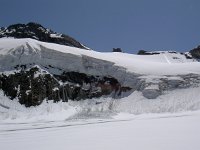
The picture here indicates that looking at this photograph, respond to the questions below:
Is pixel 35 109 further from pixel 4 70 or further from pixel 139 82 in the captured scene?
pixel 139 82

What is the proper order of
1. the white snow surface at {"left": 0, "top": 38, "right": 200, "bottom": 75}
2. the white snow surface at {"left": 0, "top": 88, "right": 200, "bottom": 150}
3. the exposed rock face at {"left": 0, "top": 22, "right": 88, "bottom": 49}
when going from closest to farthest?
the white snow surface at {"left": 0, "top": 88, "right": 200, "bottom": 150}
the white snow surface at {"left": 0, "top": 38, "right": 200, "bottom": 75}
the exposed rock face at {"left": 0, "top": 22, "right": 88, "bottom": 49}

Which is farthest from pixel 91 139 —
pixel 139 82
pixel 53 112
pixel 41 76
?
pixel 139 82

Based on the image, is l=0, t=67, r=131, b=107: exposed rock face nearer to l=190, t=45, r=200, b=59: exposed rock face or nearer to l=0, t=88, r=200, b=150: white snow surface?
l=0, t=88, r=200, b=150: white snow surface

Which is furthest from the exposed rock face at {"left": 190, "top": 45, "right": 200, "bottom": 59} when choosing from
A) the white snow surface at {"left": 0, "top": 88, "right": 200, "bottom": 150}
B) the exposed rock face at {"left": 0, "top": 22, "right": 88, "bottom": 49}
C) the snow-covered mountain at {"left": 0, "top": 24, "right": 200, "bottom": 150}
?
the white snow surface at {"left": 0, "top": 88, "right": 200, "bottom": 150}

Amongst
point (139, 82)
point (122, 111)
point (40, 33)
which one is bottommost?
point (122, 111)

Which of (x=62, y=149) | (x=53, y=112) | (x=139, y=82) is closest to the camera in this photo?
(x=62, y=149)

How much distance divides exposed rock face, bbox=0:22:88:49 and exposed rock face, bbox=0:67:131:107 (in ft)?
54.0

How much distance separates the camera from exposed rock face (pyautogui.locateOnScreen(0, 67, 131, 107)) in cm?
1786

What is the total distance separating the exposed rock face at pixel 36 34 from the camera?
38.2 meters

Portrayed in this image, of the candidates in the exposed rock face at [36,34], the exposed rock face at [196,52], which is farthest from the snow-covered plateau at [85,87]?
the exposed rock face at [196,52]

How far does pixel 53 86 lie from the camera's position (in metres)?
19.6

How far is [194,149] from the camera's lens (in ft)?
18.6

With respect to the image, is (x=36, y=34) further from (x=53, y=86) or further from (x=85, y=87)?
(x=53, y=86)

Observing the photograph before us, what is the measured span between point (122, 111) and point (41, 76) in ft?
18.6
